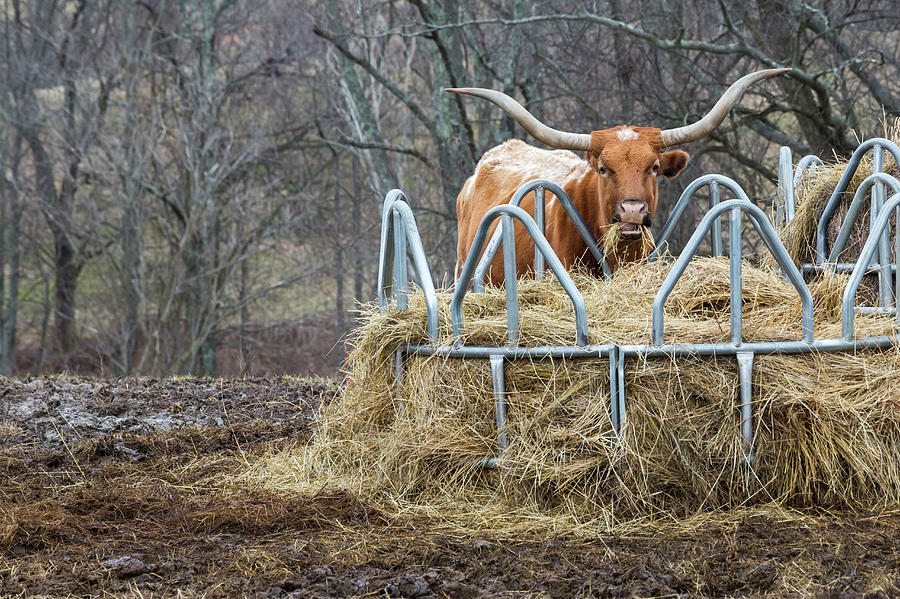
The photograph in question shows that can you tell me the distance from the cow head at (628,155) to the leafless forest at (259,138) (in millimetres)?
6139

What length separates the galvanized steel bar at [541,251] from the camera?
4.21 meters

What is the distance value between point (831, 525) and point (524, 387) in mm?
1403

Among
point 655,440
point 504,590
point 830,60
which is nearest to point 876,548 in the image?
point 655,440

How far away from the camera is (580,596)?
3.10 metres

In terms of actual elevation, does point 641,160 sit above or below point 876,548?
above

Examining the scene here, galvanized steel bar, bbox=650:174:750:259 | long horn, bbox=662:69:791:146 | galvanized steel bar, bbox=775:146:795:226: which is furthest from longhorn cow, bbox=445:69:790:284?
galvanized steel bar, bbox=775:146:795:226

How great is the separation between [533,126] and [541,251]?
2.50 metres

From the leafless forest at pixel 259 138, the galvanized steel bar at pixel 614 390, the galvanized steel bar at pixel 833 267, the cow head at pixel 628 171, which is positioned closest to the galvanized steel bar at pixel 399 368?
the galvanized steel bar at pixel 614 390

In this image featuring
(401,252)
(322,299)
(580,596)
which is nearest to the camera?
(580,596)

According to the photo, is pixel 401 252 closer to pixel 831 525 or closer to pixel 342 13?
pixel 831 525

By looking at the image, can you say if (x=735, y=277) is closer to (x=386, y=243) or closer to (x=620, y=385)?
(x=620, y=385)

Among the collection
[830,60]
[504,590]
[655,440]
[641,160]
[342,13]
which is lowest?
[504,590]

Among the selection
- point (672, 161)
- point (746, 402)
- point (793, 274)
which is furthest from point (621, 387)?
point (672, 161)

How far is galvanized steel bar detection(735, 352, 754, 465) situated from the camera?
13.3ft
